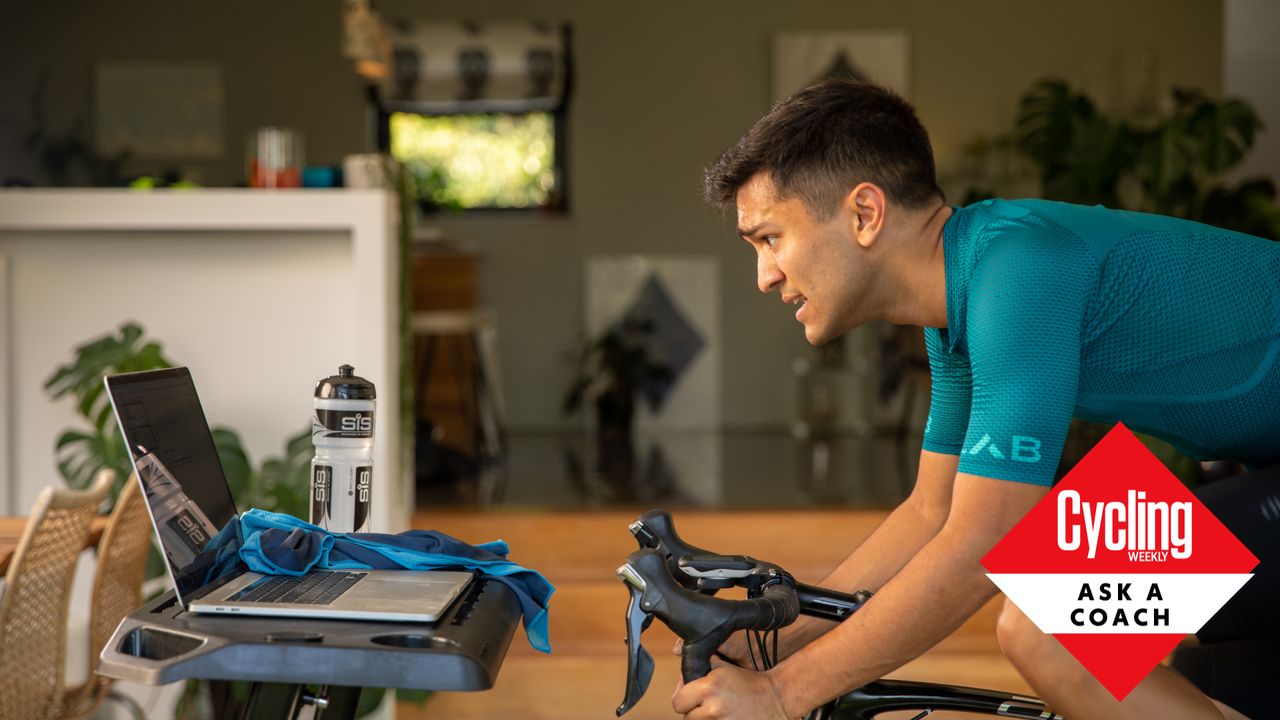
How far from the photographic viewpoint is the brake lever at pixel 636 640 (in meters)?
1.19

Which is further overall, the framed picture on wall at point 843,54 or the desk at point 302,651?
the framed picture on wall at point 843,54

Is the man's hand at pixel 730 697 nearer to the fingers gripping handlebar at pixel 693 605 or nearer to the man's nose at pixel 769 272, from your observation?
the fingers gripping handlebar at pixel 693 605

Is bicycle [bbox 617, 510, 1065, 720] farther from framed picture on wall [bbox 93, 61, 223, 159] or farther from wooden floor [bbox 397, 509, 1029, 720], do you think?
framed picture on wall [bbox 93, 61, 223, 159]

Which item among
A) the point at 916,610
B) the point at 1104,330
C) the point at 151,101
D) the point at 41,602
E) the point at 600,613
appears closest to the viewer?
the point at 916,610

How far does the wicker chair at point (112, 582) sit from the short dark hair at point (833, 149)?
1849mm

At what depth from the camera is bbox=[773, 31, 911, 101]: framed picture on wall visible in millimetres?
8690

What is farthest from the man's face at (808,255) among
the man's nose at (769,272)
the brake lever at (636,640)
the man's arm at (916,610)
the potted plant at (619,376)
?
the potted plant at (619,376)

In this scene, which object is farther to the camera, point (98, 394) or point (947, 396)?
point (98, 394)

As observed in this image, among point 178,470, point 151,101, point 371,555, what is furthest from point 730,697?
point 151,101

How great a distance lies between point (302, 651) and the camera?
1020 mm

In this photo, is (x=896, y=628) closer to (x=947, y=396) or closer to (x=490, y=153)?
(x=947, y=396)

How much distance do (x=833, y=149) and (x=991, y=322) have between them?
25 centimetres

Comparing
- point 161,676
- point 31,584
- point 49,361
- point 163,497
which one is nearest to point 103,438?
point 49,361

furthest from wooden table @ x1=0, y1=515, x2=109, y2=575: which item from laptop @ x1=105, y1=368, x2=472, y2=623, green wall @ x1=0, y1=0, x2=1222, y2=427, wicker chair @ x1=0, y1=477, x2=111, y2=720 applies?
green wall @ x1=0, y1=0, x2=1222, y2=427
